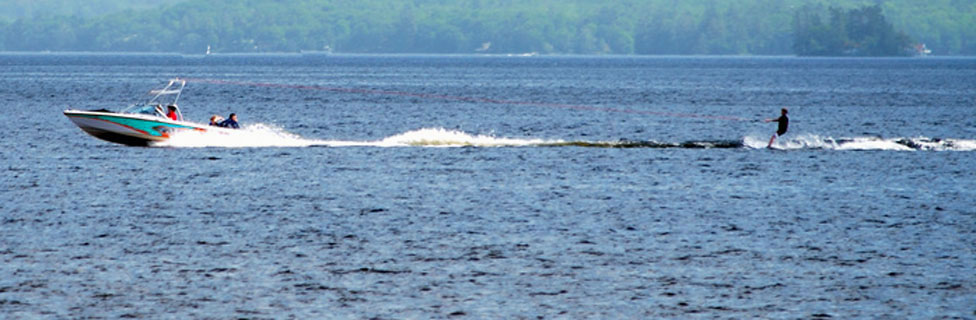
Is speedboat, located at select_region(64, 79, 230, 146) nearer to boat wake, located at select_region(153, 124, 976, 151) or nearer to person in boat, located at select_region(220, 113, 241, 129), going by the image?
person in boat, located at select_region(220, 113, 241, 129)

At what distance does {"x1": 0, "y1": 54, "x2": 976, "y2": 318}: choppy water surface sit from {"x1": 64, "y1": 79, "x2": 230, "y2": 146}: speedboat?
1.15m

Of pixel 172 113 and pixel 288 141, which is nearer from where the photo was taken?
pixel 172 113

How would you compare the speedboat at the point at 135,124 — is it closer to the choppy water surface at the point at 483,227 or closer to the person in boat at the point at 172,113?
the person in boat at the point at 172,113

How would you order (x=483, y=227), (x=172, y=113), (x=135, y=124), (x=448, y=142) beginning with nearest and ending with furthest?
(x=483, y=227) → (x=135, y=124) → (x=172, y=113) → (x=448, y=142)

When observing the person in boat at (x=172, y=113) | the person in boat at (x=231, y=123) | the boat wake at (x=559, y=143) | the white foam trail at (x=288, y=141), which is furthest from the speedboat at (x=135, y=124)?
the boat wake at (x=559, y=143)

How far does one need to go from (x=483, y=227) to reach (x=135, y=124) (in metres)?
21.5

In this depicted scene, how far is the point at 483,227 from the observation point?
115 feet

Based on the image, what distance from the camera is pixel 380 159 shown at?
53594 millimetres

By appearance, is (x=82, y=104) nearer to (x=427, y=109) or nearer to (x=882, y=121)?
(x=427, y=109)

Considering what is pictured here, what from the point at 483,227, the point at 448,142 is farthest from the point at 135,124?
the point at 483,227

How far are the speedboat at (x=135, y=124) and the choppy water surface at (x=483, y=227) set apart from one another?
1.15 m

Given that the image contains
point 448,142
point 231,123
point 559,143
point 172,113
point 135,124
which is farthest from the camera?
point 448,142

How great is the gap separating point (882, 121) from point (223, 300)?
68084 millimetres

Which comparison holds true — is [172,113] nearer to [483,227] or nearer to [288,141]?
[288,141]
